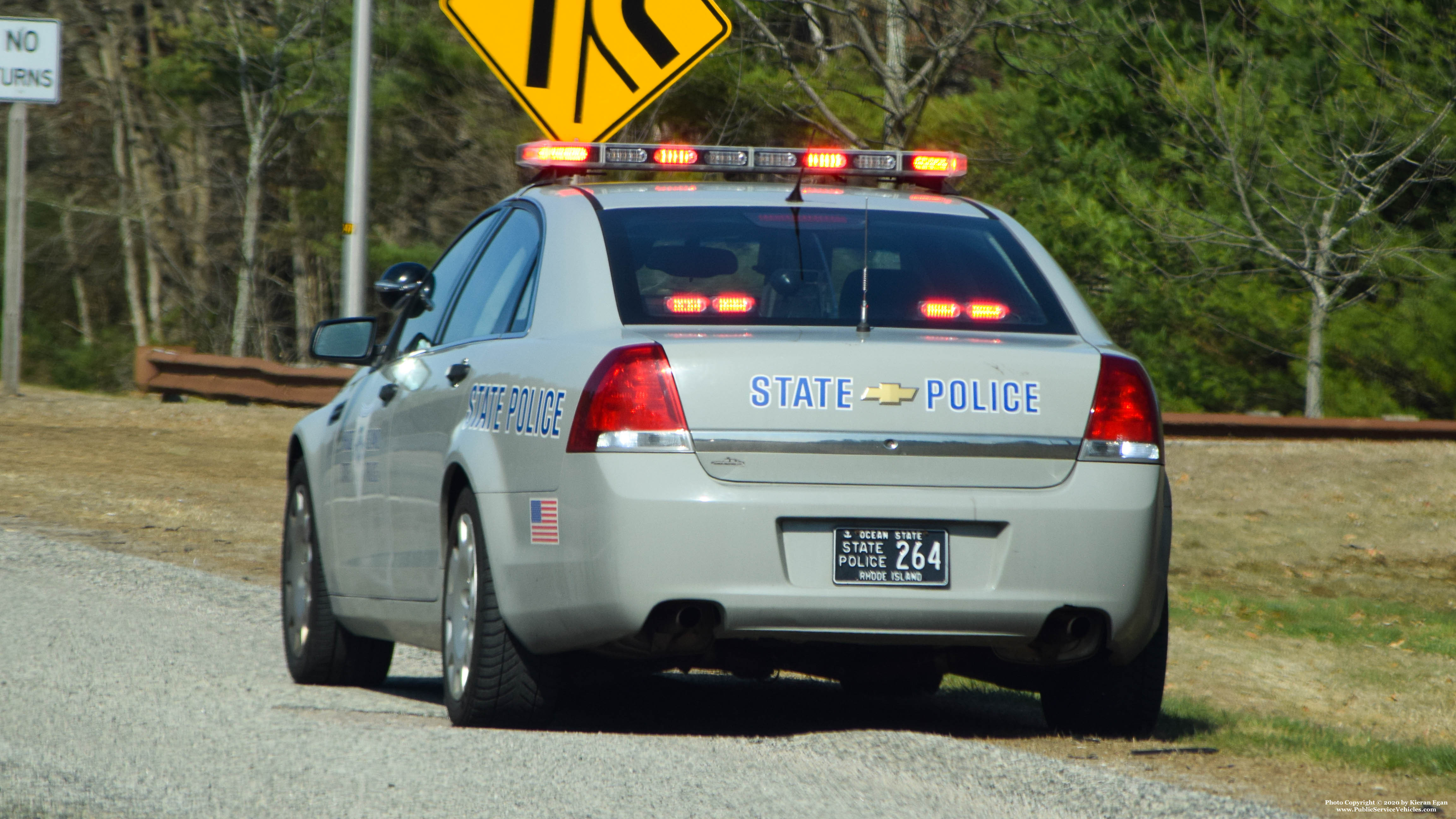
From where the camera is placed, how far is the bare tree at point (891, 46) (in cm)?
2322

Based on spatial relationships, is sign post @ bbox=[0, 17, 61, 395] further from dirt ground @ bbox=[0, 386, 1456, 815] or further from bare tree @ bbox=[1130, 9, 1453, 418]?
bare tree @ bbox=[1130, 9, 1453, 418]

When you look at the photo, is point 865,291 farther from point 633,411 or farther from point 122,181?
point 122,181

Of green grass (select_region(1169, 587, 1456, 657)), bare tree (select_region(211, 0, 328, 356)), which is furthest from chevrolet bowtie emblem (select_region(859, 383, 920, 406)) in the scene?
bare tree (select_region(211, 0, 328, 356))

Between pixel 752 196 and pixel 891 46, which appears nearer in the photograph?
pixel 752 196

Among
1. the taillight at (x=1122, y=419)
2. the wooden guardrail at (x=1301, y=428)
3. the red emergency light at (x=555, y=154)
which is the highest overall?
the red emergency light at (x=555, y=154)

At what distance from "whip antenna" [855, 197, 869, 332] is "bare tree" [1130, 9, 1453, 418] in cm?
1650

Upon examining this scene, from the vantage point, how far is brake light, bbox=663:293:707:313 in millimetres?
5191

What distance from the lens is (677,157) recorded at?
19.5 feet

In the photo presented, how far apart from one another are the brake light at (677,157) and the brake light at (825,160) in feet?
1.12

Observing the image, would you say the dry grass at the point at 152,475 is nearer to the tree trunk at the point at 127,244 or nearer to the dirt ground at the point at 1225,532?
the dirt ground at the point at 1225,532

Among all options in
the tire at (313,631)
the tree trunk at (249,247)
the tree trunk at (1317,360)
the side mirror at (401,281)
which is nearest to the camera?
the side mirror at (401,281)

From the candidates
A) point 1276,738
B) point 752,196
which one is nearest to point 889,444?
point 752,196

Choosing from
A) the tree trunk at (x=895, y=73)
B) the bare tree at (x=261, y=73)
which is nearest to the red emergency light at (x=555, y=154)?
the tree trunk at (x=895, y=73)

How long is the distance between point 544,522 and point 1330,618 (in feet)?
25.1
